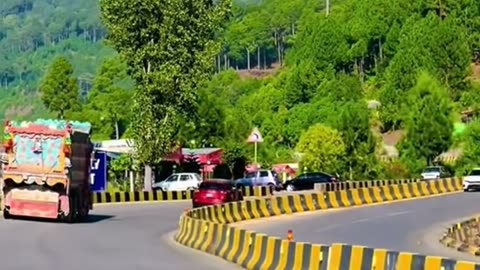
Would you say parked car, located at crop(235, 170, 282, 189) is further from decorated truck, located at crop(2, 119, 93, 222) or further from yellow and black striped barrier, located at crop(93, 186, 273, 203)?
decorated truck, located at crop(2, 119, 93, 222)

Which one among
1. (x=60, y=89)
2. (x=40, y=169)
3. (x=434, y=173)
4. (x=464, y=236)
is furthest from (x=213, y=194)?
(x=60, y=89)

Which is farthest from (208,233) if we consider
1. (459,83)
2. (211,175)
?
(459,83)

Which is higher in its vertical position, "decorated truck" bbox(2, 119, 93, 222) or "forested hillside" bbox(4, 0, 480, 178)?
"forested hillside" bbox(4, 0, 480, 178)

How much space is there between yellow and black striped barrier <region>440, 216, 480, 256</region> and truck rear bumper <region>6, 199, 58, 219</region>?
12.3 m

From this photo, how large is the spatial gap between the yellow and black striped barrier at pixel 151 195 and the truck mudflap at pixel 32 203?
17181 mm

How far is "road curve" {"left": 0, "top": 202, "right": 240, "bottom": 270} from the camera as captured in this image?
22969mm

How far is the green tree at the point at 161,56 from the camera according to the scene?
67375 mm

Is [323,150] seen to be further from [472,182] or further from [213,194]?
[213,194]

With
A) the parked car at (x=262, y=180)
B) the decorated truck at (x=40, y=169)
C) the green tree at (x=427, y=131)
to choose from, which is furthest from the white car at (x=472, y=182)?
the green tree at (x=427, y=131)

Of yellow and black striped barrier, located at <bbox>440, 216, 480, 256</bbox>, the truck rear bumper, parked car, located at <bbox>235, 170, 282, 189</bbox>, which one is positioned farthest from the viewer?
parked car, located at <bbox>235, 170, 282, 189</bbox>

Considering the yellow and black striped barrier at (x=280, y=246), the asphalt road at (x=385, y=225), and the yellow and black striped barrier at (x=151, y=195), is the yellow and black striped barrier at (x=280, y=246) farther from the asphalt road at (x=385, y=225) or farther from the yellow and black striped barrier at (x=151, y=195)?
the yellow and black striped barrier at (x=151, y=195)

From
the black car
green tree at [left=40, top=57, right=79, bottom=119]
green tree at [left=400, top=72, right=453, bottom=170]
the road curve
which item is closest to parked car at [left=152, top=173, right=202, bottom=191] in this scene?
the black car

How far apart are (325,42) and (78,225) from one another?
15882 centimetres

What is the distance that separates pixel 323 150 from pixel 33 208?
80.0 m
